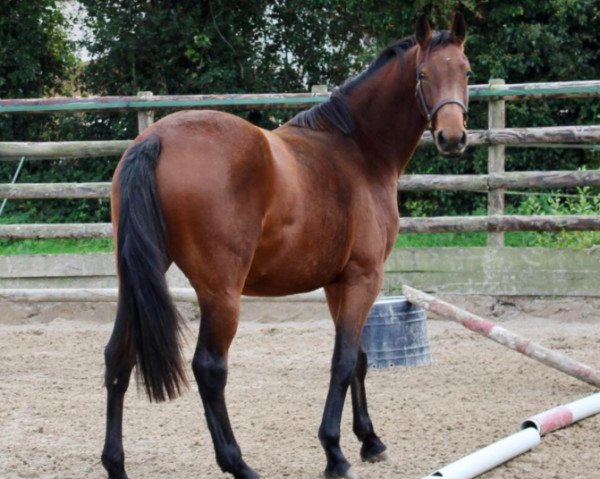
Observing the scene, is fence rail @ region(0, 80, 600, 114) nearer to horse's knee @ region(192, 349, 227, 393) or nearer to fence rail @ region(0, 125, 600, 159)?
fence rail @ region(0, 125, 600, 159)

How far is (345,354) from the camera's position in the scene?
14.7 feet

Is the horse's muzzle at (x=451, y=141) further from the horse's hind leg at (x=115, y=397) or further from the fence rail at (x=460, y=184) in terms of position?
the fence rail at (x=460, y=184)

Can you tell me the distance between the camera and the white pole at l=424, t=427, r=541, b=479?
3.90 m

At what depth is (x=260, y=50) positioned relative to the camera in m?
14.3

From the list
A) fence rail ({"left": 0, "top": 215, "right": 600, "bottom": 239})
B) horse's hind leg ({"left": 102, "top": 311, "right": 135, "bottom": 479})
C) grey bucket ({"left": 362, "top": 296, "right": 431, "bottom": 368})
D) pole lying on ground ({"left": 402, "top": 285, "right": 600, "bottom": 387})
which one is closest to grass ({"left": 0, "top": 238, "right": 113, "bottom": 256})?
fence rail ({"left": 0, "top": 215, "right": 600, "bottom": 239})

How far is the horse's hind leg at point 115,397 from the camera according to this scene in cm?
409

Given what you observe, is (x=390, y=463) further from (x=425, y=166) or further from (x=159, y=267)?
(x=425, y=166)

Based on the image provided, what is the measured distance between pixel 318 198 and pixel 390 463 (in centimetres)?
123

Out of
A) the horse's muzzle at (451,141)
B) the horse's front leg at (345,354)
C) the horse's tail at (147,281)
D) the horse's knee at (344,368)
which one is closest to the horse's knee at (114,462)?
the horse's tail at (147,281)

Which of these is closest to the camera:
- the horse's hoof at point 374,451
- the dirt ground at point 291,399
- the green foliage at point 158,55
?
the dirt ground at point 291,399

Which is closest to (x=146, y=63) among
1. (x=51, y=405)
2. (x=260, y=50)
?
(x=260, y=50)

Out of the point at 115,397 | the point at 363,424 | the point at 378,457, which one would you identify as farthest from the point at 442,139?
the point at 115,397

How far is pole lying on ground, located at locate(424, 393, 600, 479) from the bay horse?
604mm

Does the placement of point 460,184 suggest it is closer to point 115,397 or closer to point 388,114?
point 388,114
